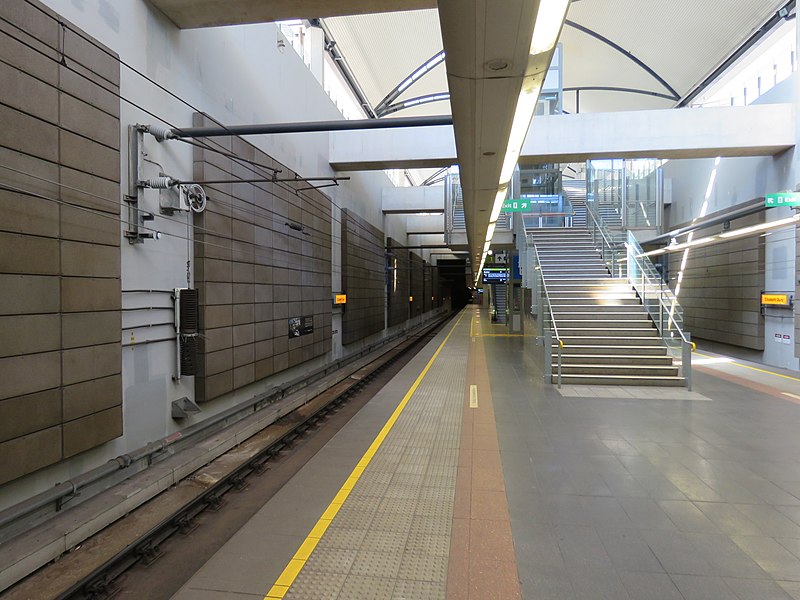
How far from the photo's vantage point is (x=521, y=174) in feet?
55.7

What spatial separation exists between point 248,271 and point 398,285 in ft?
56.1

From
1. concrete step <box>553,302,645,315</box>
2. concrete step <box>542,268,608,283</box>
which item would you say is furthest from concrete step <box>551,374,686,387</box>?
concrete step <box>542,268,608,283</box>

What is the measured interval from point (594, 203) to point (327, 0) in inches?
542

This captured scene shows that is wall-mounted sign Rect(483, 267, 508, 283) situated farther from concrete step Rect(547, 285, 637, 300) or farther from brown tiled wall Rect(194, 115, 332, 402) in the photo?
A: brown tiled wall Rect(194, 115, 332, 402)

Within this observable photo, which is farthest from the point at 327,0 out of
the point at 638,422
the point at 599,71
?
the point at 599,71

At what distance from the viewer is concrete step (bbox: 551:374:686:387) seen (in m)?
7.87

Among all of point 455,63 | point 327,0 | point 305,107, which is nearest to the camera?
point 455,63

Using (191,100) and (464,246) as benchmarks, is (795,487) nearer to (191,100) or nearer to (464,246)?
(191,100)

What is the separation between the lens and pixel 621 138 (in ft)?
36.5

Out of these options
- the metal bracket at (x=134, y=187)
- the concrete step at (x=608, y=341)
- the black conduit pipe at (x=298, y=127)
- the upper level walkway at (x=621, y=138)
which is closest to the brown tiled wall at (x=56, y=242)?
the metal bracket at (x=134, y=187)

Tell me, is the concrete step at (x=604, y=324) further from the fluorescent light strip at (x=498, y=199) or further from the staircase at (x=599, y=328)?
the fluorescent light strip at (x=498, y=199)

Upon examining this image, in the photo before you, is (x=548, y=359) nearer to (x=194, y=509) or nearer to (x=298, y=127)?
(x=298, y=127)

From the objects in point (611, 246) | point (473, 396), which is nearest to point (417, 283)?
point (611, 246)

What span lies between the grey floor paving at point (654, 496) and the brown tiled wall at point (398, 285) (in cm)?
1549
